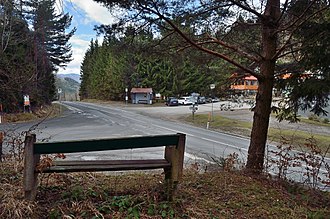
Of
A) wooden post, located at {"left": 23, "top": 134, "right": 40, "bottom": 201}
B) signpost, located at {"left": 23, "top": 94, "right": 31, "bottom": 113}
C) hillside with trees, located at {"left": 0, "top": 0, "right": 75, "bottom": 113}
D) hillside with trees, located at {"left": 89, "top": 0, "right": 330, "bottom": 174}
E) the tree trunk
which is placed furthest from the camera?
signpost, located at {"left": 23, "top": 94, "right": 31, "bottom": 113}

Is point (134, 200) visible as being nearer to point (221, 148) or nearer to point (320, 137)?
point (221, 148)

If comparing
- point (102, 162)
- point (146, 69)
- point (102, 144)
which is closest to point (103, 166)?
point (102, 162)

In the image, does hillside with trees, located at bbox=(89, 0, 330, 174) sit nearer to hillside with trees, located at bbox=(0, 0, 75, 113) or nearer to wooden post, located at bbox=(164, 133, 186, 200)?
wooden post, located at bbox=(164, 133, 186, 200)

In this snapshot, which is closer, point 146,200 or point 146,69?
point 146,200

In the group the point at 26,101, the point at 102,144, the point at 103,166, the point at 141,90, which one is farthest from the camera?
the point at 141,90

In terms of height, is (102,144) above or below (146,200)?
above

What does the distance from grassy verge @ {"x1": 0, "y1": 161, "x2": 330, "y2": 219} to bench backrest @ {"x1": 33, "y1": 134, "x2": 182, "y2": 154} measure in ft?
1.66

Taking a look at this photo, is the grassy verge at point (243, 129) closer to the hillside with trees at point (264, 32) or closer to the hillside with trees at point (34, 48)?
the hillside with trees at point (264, 32)

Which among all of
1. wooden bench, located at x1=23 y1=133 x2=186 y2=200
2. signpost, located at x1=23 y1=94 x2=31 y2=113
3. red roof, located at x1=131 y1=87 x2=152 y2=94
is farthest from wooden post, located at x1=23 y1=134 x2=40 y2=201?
red roof, located at x1=131 y1=87 x2=152 y2=94

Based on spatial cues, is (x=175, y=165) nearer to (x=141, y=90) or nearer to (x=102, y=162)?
(x=102, y=162)

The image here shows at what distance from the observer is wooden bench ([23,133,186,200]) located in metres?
2.47

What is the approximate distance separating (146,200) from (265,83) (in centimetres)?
315

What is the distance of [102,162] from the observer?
2.87 meters

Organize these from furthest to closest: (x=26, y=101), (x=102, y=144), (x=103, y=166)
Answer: (x=26, y=101), (x=103, y=166), (x=102, y=144)
